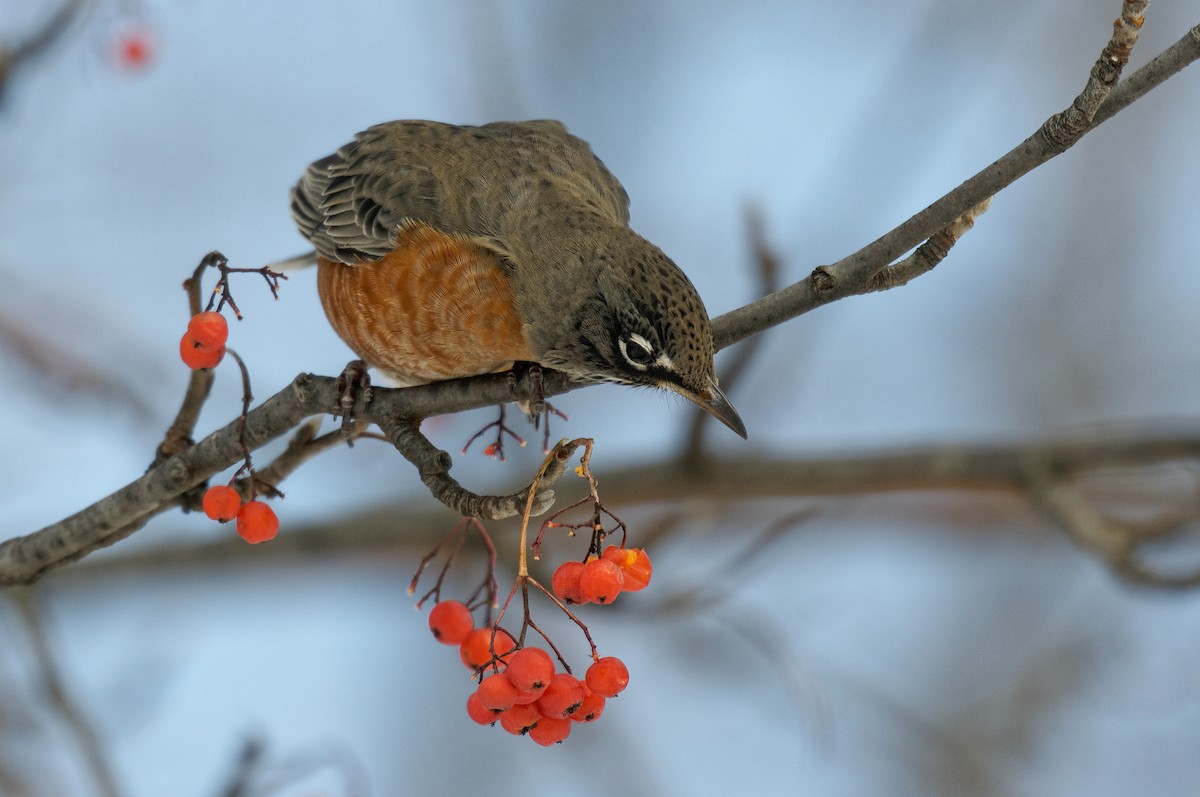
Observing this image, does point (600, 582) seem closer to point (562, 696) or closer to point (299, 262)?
point (562, 696)

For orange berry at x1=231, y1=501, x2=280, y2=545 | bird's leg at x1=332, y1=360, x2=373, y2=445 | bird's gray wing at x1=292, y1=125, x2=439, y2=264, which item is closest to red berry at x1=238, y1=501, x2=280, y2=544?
orange berry at x1=231, y1=501, x2=280, y2=545

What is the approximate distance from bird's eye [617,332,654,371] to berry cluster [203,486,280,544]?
4.07 feet

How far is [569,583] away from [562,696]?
0.80ft

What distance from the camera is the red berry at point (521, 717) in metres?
2.51

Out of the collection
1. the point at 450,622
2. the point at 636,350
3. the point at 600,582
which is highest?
the point at 636,350

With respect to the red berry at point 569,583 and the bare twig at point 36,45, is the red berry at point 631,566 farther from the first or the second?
the bare twig at point 36,45

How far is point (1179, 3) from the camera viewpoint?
841 cm

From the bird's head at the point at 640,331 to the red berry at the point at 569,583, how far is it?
0.92 meters

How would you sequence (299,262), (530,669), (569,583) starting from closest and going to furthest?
(530,669)
(569,583)
(299,262)

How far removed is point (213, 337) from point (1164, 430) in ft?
12.5

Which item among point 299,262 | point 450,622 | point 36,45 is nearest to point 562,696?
point 450,622

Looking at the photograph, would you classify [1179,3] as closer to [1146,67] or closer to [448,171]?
[448,171]

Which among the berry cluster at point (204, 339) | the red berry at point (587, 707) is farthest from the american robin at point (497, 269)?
the berry cluster at point (204, 339)

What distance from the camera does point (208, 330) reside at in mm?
2686
